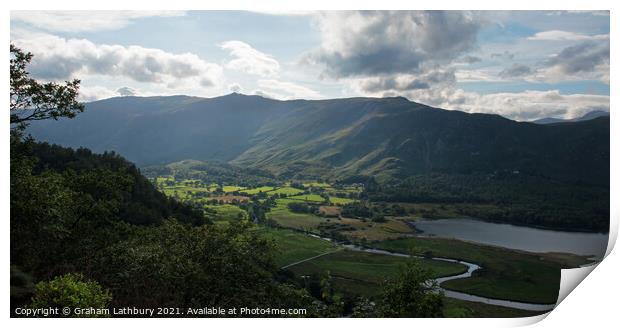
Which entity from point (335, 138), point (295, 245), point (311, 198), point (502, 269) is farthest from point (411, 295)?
point (335, 138)

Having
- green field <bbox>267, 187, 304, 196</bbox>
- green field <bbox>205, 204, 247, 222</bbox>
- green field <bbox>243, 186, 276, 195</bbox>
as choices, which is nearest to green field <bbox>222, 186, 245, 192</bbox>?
green field <bbox>243, 186, 276, 195</bbox>

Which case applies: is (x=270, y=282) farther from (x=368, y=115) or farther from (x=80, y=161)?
(x=368, y=115)

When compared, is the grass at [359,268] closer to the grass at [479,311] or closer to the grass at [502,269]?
the grass at [502,269]

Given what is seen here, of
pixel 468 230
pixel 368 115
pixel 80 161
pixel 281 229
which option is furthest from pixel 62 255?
pixel 368 115

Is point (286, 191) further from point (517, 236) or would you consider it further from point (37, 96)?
point (37, 96)

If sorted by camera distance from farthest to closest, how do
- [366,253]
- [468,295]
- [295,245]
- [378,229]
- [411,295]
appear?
[378,229]
[295,245]
[366,253]
[468,295]
[411,295]
